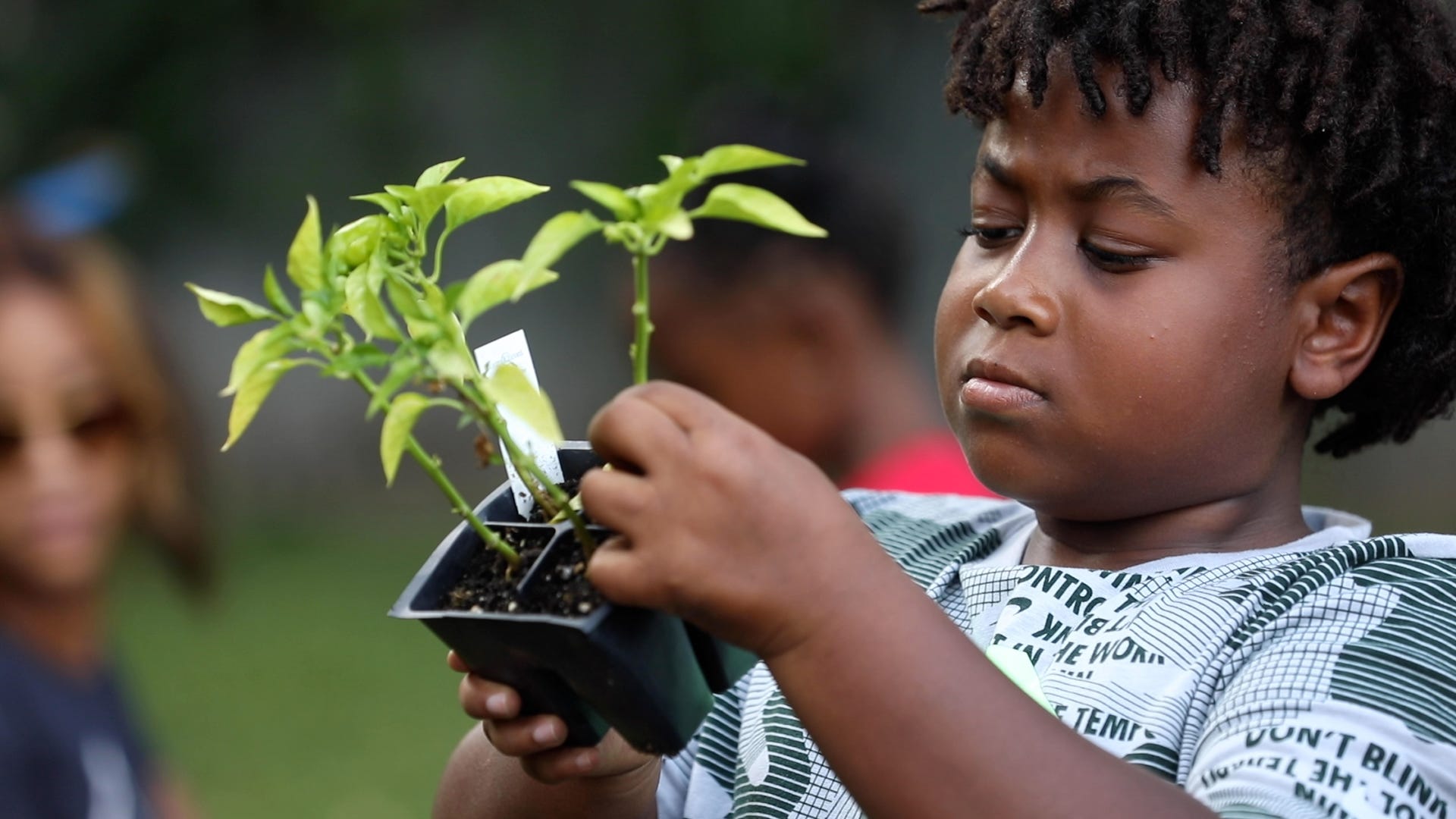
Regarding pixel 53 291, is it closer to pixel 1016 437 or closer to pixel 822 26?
pixel 1016 437

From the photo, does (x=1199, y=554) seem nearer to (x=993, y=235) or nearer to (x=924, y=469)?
(x=993, y=235)

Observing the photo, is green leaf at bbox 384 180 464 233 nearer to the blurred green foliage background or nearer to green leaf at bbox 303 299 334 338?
green leaf at bbox 303 299 334 338

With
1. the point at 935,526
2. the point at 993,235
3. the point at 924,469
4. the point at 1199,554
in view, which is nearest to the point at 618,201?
the point at 993,235

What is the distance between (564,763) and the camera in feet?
4.59

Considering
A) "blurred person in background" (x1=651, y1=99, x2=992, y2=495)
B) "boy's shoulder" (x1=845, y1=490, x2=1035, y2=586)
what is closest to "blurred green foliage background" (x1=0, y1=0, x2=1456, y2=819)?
"blurred person in background" (x1=651, y1=99, x2=992, y2=495)

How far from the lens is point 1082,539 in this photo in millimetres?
1782

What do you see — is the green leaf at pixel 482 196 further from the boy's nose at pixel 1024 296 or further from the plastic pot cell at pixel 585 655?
the boy's nose at pixel 1024 296

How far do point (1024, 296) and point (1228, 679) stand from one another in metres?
0.44

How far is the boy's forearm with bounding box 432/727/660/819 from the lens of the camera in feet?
5.51

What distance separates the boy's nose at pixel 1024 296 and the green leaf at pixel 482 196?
1.79ft

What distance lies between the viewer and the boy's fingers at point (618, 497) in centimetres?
116

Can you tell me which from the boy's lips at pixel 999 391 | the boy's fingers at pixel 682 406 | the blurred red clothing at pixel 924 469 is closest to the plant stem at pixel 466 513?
the boy's fingers at pixel 682 406

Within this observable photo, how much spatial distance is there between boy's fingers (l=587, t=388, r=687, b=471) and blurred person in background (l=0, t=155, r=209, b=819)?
6.58ft

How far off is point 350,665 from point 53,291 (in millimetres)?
3132
